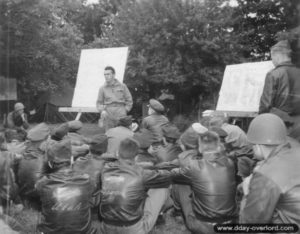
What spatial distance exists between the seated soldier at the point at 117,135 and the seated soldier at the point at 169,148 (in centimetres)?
44

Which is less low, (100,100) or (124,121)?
(100,100)

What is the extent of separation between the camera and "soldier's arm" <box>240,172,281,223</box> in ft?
7.00

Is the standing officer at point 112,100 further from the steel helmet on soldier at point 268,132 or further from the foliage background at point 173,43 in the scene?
the foliage background at point 173,43

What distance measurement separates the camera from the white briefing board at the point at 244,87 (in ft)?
25.7

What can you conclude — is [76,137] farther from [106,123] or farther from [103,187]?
[106,123]

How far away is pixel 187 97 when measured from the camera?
1562cm

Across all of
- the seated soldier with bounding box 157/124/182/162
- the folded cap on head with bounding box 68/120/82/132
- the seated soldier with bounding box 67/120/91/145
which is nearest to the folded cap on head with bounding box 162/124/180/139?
the seated soldier with bounding box 157/124/182/162

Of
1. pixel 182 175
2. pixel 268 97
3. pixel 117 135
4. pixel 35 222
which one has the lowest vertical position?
pixel 35 222

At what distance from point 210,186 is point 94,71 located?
5.27 m

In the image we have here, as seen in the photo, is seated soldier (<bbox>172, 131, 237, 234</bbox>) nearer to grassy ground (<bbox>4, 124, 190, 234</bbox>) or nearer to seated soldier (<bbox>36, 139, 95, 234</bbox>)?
grassy ground (<bbox>4, 124, 190, 234</bbox>)

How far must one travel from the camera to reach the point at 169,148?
4754mm

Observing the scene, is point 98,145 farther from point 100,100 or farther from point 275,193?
point 100,100

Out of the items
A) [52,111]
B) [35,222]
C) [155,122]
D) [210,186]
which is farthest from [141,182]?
[52,111]

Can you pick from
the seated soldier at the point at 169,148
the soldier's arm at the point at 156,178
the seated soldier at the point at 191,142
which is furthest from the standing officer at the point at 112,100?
the soldier's arm at the point at 156,178
